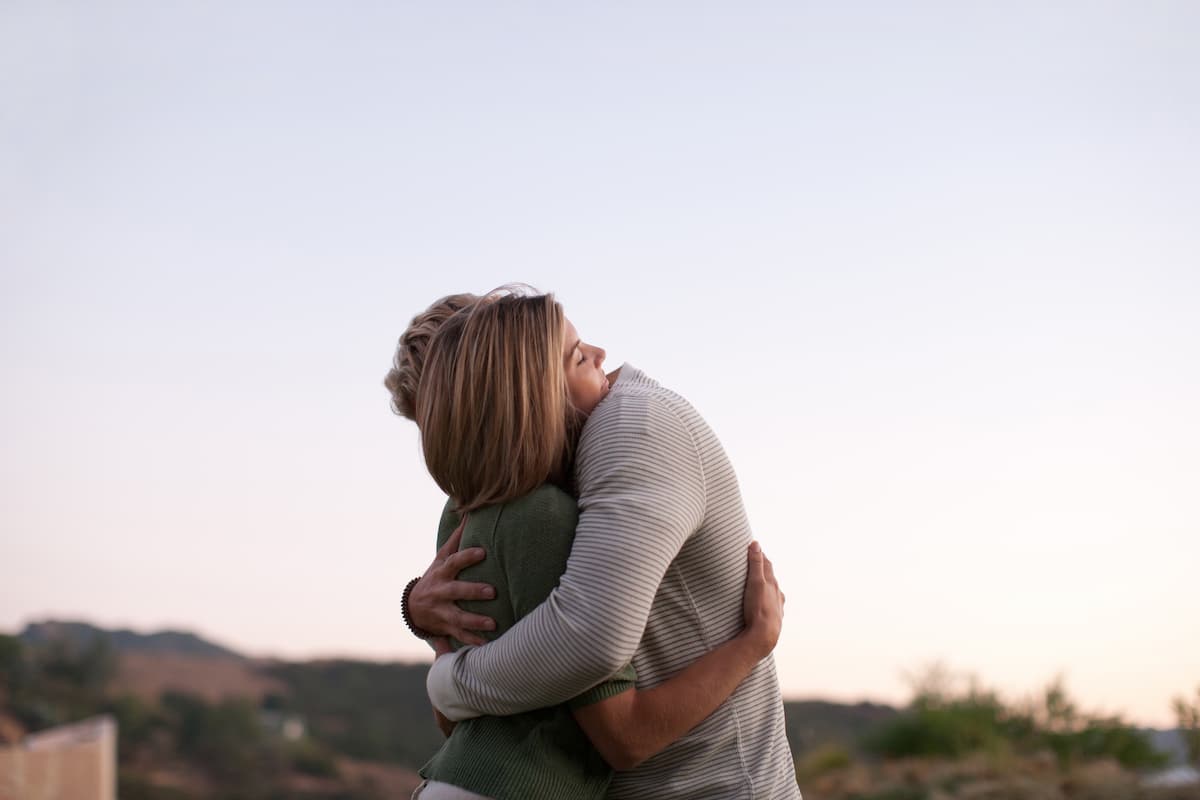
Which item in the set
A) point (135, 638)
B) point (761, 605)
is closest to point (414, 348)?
point (761, 605)

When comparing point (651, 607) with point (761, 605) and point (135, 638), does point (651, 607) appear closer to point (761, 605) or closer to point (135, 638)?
point (761, 605)

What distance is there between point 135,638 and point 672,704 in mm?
37636

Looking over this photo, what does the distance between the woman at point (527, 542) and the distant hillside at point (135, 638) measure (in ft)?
92.0

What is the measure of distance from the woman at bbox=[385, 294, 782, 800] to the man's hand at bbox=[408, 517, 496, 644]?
2 centimetres

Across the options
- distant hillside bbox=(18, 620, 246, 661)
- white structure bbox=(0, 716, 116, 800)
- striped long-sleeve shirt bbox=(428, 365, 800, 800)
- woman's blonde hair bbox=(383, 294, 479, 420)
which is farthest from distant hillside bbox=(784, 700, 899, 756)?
striped long-sleeve shirt bbox=(428, 365, 800, 800)

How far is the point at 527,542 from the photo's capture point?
6.88ft

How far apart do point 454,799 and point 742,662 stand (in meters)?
0.56

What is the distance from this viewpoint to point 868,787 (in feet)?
30.5

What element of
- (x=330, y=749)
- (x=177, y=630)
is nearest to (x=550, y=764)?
(x=330, y=749)

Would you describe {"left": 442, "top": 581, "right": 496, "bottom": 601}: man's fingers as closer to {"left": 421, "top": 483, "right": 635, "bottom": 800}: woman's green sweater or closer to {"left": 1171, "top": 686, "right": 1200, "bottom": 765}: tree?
{"left": 421, "top": 483, "right": 635, "bottom": 800}: woman's green sweater

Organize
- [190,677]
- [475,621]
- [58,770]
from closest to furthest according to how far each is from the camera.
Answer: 1. [475,621]
2. [58,770]
3. [190,677]

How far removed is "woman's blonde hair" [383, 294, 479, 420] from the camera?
8.33ft

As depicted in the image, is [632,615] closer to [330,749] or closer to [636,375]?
[636,375]

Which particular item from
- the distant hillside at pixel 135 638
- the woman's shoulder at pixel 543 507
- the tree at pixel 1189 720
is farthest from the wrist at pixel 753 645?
the distant hillside at pixel 135 638
